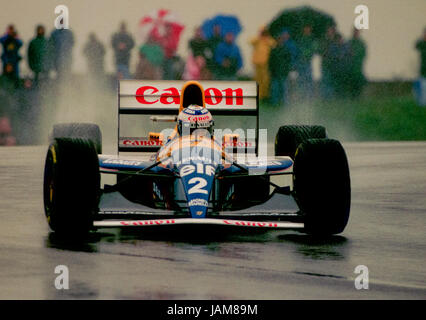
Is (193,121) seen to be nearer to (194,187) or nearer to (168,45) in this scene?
(194,187)

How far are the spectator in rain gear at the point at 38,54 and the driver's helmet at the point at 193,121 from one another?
11244 millimetres

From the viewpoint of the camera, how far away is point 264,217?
8109 mm

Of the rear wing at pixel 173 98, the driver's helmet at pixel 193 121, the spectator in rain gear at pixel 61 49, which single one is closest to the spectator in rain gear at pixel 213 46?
the spectator in rain gear at pixel 61 49

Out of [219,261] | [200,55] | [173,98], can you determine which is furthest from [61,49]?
[219,261]

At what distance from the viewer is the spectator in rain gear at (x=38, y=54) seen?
20.3m

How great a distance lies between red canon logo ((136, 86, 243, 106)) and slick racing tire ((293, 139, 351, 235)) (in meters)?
2.71

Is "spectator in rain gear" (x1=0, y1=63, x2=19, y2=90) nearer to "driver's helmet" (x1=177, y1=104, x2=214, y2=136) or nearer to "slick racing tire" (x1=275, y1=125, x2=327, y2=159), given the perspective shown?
"slick racing tire" (x1=275, y1=125, x2=327, y2=159)

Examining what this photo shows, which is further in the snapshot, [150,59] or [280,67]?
[150,59]


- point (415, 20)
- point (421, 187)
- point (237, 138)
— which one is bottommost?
point (421, 187)

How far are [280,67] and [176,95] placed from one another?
443 inches

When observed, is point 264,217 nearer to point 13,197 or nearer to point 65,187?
point 65,187

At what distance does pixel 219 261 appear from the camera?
7250 millimetres

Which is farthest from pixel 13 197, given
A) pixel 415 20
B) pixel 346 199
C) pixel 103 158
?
pixel 415 20
